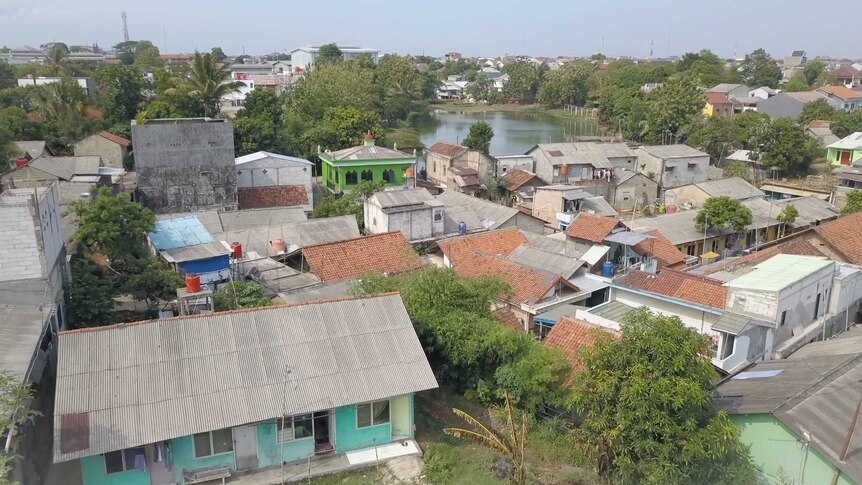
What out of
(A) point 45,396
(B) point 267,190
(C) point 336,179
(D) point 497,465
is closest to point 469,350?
(D) point 497,465

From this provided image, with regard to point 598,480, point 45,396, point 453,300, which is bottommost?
point 598,480

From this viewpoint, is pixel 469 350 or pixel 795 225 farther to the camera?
pixel 795 225

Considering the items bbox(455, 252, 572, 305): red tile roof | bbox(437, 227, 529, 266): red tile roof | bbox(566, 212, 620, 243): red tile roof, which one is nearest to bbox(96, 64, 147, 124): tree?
bbox(437, 227, 529, 266): red tile roof

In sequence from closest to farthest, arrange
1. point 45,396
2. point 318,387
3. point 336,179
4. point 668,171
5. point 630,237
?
point 318,387, point 45,396, point 630,237, point 336,179, point 668,171

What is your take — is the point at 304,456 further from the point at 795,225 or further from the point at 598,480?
the point at 795,225

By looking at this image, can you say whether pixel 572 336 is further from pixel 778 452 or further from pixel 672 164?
pixel 672 164

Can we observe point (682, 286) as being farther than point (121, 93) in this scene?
No

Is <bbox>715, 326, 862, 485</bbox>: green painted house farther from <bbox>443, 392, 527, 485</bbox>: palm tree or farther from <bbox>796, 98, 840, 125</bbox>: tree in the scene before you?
<bbox>796, 98, 840, 125</bbox>: tree

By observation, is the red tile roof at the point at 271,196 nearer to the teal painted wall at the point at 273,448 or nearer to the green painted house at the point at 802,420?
the teal painted wall at the point at 273,448

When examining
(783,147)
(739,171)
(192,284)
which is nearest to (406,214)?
(192,284)
